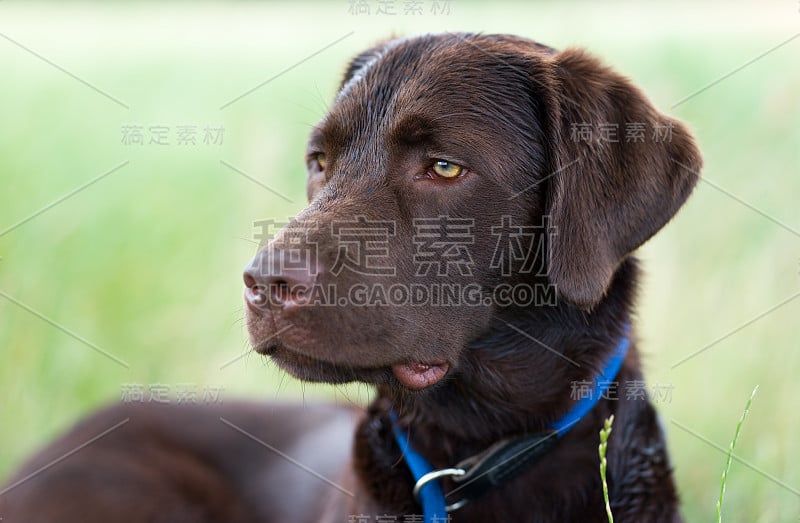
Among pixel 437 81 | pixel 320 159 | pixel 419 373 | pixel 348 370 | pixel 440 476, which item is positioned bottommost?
pixel 440 476

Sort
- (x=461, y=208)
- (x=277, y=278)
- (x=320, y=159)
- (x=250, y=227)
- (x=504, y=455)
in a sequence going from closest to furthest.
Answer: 1. (x=277, y=278)
2. (x=461, y=208)
3. (x=504, y=455)
4. (x=320, y=159)
5. (x=250, y=227)

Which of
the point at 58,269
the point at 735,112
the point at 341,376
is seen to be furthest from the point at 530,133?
the point at 735,112

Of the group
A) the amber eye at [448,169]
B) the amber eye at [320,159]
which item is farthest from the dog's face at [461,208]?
the amber eye at [320,159]

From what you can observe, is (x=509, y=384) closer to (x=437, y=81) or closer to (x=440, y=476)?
(x=440, y=476)

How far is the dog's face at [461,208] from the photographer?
7.59 feet

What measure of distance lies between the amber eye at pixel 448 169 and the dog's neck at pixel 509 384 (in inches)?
18.9

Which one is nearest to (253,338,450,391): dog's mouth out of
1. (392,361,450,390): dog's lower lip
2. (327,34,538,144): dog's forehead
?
(392,361,450,390): dog's lower lip

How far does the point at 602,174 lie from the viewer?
2.51m

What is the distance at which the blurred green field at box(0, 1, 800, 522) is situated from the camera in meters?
4.11

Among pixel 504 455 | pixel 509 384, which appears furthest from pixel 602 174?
pixel 504 455

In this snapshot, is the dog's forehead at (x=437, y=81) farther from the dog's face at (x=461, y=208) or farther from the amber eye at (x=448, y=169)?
the amber eye at (x=448, y=169)

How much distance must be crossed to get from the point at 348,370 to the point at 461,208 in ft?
1.90

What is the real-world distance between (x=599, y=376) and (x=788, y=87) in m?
3.45

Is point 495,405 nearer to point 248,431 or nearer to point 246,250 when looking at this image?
point 248,431
